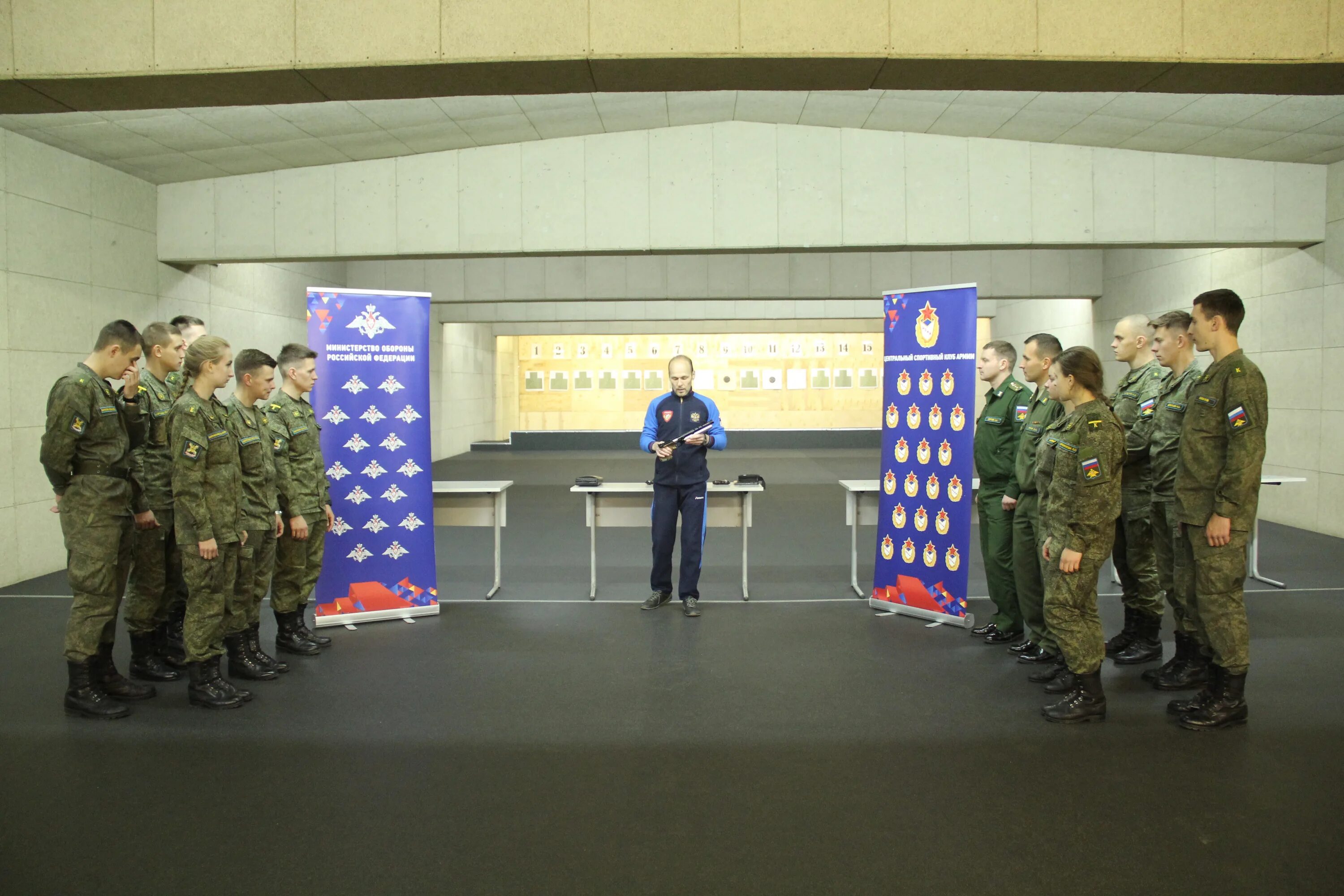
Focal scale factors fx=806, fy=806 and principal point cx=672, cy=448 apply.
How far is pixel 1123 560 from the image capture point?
4266mm

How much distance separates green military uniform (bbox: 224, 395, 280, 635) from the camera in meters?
3.77

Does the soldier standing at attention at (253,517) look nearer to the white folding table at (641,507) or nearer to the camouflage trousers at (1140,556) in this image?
the white folding table at (641,507)

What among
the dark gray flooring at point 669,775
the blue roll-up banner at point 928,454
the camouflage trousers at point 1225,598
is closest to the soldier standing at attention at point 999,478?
the blue roll-up banner at point 928,454

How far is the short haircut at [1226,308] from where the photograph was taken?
3273 mm

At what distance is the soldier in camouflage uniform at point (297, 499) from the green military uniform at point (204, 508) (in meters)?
0.61

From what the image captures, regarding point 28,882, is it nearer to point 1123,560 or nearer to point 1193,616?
point 1193,616

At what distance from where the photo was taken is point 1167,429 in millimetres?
3951

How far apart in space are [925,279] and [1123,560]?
834cm

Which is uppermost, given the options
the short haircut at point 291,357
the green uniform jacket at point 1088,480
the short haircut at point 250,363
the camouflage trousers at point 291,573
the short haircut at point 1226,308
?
the short haircut at point 1226,308

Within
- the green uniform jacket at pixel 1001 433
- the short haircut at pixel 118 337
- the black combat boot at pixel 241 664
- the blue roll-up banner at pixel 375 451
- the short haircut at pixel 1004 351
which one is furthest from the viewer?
the blue roll-up banner at pixel 375 451

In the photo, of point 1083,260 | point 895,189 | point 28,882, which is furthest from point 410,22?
point 1083,260

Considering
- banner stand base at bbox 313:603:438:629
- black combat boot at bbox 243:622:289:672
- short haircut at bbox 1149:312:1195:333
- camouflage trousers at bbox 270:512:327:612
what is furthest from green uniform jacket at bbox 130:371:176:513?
short haircut at bbox 1149:312:1195:333

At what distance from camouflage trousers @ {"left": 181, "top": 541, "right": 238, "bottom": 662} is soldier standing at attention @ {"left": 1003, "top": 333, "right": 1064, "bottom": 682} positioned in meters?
3.69

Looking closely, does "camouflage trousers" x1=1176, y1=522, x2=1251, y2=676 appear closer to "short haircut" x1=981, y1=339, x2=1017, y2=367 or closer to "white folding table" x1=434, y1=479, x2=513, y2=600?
"short haircut" x1=981, y1=339, x2=1017, y2=367
